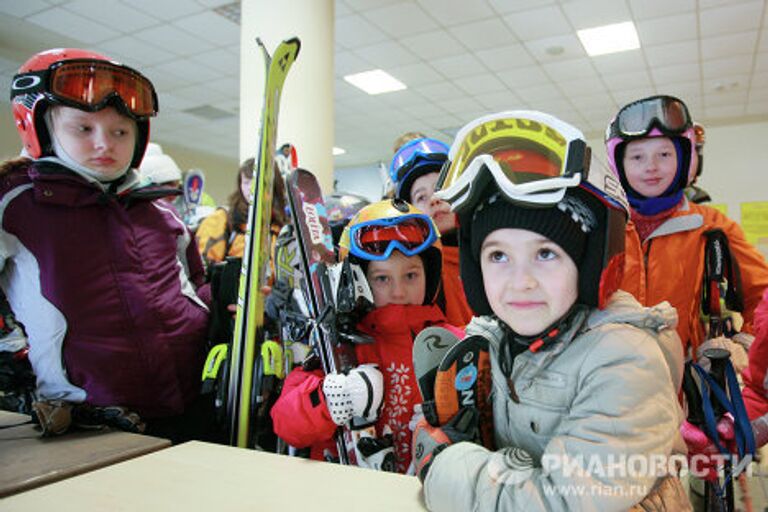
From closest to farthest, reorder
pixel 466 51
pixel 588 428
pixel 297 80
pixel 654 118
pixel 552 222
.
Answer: pixel 588 428 → pixel 552 222 → pixel 654 118 → pixel 297 80 → pixel 466 51

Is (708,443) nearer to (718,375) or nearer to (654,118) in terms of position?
(718,375)

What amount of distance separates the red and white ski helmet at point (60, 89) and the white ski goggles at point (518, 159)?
105 centimetres

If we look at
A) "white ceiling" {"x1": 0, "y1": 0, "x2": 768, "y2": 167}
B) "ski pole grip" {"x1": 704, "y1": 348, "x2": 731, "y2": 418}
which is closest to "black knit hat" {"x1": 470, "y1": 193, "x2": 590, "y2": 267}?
"ski pole grip" {"x1": 704, "y1": 348, "x2": 731, "y2": 418}

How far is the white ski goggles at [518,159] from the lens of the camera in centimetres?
83

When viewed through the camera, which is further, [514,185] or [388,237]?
[388,237]

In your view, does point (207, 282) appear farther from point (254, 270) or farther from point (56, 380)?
point (56, 380)

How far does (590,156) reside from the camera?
838mm

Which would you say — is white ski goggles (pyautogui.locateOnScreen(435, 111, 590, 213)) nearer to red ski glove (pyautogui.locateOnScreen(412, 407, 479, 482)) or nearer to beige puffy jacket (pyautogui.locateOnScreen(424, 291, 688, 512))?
beige puffy jacket (pyautogui.locateOnScreen(424, 291, 688, 512))

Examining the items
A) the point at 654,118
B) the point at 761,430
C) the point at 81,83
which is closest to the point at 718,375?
the point at 761,430

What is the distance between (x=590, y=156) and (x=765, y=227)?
9019mm

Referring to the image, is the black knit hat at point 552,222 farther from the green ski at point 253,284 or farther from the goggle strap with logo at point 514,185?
the green ski at point 253,284

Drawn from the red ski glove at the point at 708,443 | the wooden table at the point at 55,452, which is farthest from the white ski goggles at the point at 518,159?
the wooden table at the point at 55,452

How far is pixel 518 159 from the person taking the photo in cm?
88

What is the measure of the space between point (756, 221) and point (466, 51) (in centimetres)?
569
